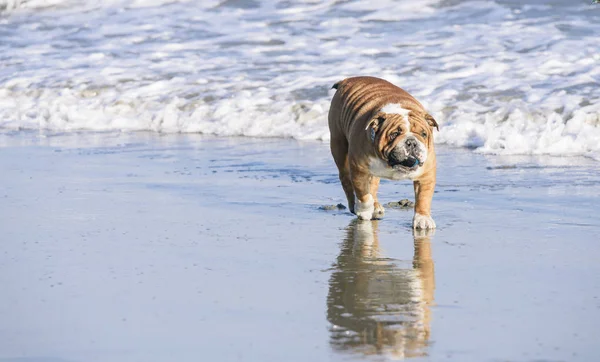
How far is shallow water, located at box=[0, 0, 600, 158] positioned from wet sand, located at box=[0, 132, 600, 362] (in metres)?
2.56

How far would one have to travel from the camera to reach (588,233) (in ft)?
21.1

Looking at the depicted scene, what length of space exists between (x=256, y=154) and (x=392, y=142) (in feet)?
13.5

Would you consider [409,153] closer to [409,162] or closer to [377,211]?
[409,162]

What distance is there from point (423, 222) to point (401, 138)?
0.54m

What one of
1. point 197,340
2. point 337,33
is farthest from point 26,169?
point 337,33

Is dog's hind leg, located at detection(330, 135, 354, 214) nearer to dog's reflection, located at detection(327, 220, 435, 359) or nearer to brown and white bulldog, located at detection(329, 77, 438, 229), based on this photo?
brown and white bulldog, located at detection(329, 77, 438, 229)

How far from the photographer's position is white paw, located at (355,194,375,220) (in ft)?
23.5

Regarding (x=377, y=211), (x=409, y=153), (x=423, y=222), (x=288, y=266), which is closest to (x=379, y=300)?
(x=288, y=266)

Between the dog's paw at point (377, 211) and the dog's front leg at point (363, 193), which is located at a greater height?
the dog's front leg at point (363, 193)

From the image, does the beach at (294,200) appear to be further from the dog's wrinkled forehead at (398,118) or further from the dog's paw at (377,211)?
the dog's wrinkled forehead at (398,118)

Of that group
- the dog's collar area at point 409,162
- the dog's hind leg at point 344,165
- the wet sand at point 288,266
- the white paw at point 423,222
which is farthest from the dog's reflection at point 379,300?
the dog's hind leg at point 344,165

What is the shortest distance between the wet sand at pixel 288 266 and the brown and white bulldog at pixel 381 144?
21 centimetres

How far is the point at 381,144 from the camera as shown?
21.9 ft

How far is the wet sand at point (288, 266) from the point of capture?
4164 millimetres
